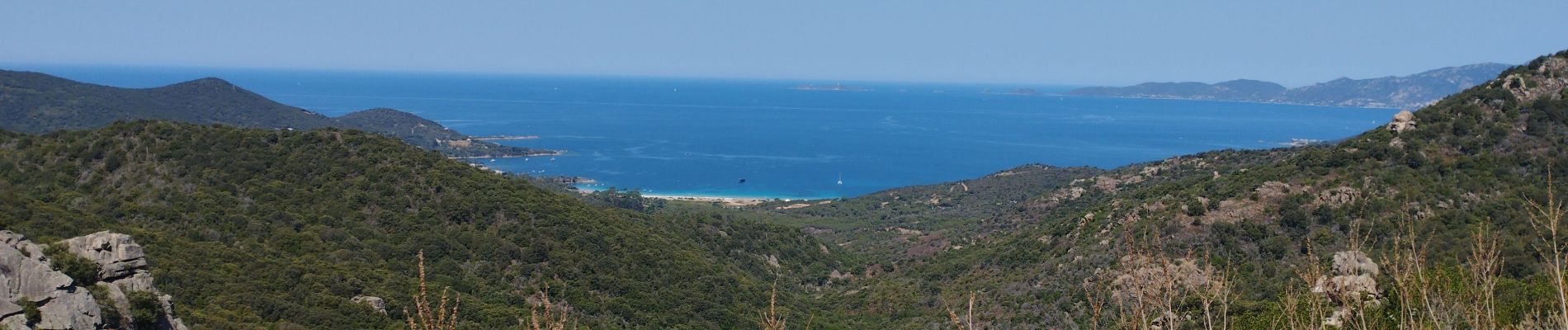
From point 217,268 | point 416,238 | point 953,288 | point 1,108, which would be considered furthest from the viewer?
point 1,108

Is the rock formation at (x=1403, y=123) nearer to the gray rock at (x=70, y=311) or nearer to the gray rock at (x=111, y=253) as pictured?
the gray rock at (x=111, y=253)

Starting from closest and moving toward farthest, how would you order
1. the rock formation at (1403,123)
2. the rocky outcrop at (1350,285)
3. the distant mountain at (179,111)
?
the rocky outcrop at (1350,285)
the rock formation at (1403,123)
the distant mountain at (179,111)

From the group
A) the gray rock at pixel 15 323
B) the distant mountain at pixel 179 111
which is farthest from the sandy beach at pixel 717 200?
the gray rock at pixel 15 323

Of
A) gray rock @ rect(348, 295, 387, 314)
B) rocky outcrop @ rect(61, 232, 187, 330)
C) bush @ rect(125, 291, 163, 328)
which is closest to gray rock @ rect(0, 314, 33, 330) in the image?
bush @ rect(125, 291, 163, 328)

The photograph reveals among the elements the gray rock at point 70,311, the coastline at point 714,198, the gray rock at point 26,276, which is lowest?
the coastline at point 714,198

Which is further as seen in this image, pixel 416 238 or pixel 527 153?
pixel 527 153

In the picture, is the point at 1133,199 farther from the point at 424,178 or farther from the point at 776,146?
the point at 776,146

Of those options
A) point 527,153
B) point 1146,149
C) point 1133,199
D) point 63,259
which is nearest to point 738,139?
point 527,153

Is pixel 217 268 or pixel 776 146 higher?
pixel 217 268
